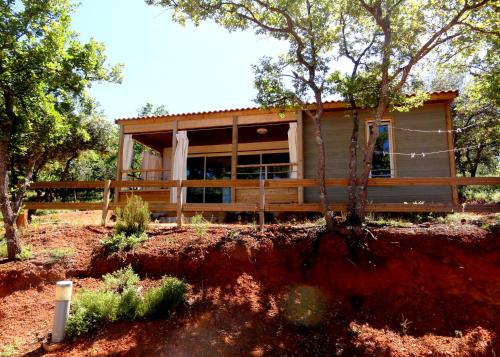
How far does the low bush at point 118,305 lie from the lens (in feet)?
16.1

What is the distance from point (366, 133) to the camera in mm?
11055

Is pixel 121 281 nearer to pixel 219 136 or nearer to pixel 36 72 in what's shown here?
pixel 36 72

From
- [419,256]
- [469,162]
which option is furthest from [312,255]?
[469,162]

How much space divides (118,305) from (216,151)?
1092 centimetres

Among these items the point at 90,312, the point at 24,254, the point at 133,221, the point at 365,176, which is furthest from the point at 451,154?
the point at 24,254

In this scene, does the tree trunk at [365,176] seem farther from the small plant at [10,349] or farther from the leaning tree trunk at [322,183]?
the small plant at [10,349]

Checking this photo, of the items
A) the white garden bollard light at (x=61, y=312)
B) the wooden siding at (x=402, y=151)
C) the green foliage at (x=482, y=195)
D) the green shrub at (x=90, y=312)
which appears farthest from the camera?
the green foliage at (x=482, y=195)

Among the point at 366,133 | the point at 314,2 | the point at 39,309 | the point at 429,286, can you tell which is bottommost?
the point at 39,309

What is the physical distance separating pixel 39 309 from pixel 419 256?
6.15 m

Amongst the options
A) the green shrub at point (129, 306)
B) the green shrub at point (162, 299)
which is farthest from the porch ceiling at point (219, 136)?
the green shrub at point (129, 306)

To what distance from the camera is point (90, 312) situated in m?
5.00

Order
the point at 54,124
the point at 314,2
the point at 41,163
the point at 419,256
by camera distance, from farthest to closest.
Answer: the point at 41,163
the point at 314,2
the point at 54,124
the point at 419,256

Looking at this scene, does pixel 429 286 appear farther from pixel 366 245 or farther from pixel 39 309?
pixel 39 309

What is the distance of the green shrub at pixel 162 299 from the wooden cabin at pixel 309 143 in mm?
5006
